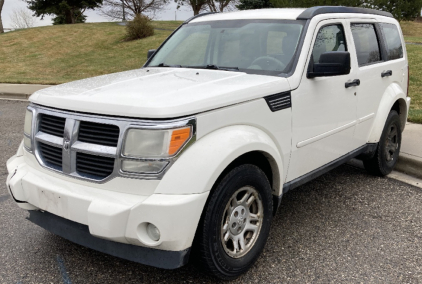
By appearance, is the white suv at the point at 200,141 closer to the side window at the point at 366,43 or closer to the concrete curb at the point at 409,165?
the side window at the point at 366,43

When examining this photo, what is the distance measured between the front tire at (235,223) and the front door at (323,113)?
0.47 m

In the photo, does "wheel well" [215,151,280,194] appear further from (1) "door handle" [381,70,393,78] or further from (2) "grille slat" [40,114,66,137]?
(1) "door handle" [381,70,393,78]

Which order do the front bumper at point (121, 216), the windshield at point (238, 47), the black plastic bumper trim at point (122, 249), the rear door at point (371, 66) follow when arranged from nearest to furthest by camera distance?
the front bumper at point (121, 216) → the black plastic bumper trim at point (122, 249) → the windshield at point (238, 47) → the rear door at point (371, 66)

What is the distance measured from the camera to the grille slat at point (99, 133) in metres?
2.59

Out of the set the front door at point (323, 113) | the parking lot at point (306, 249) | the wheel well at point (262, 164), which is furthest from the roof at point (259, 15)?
the parking lot at point (306, 249)

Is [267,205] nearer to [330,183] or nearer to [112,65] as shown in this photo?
[330,183]

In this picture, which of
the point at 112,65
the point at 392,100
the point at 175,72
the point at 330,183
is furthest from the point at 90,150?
the point at 112,65

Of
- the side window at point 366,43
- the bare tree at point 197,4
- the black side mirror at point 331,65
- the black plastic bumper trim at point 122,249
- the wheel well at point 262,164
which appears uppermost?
the bare tree at point 197,4

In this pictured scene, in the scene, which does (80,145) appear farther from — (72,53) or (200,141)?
(72,53)

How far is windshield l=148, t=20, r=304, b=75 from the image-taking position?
361cm

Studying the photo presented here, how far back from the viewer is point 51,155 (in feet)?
9.46

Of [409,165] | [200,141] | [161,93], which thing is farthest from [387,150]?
[161,93]

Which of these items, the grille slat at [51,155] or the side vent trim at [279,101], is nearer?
the grille slat at [51,155]

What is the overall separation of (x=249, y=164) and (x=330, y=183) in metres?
2.36
